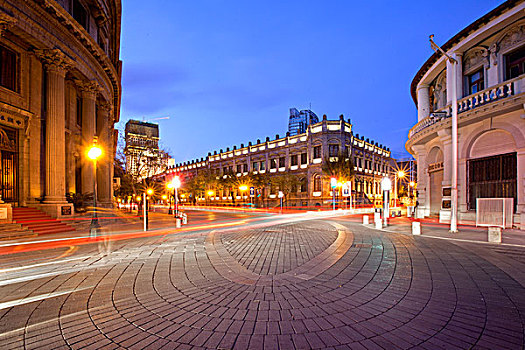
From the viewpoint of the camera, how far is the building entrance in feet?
43.9

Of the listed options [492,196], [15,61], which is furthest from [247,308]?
[15,61]

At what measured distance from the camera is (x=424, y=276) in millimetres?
5848

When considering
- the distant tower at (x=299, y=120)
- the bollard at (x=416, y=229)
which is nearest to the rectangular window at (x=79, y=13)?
the bollard at (x=416, y=229)

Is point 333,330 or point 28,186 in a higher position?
point 28,186

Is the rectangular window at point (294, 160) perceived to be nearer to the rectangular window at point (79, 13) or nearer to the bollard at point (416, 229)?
the rectangular window at point (79, 13)

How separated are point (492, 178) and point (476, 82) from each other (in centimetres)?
660

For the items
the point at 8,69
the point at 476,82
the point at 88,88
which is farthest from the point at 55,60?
the point at 476,82

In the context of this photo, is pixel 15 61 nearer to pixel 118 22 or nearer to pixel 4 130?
pixel 4 130

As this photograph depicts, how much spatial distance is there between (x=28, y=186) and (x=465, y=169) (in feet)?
86.2

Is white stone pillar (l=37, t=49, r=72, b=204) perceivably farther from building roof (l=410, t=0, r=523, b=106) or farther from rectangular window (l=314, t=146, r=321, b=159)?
rectangular window (l=314, t=146, r=321, b=159)

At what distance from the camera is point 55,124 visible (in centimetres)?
1467

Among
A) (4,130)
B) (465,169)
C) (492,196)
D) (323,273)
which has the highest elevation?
(4,130)

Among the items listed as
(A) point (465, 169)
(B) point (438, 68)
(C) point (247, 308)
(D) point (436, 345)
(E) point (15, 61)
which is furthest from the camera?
(B) point (438, 68)

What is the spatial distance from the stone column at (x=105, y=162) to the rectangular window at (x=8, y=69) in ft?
24.4
